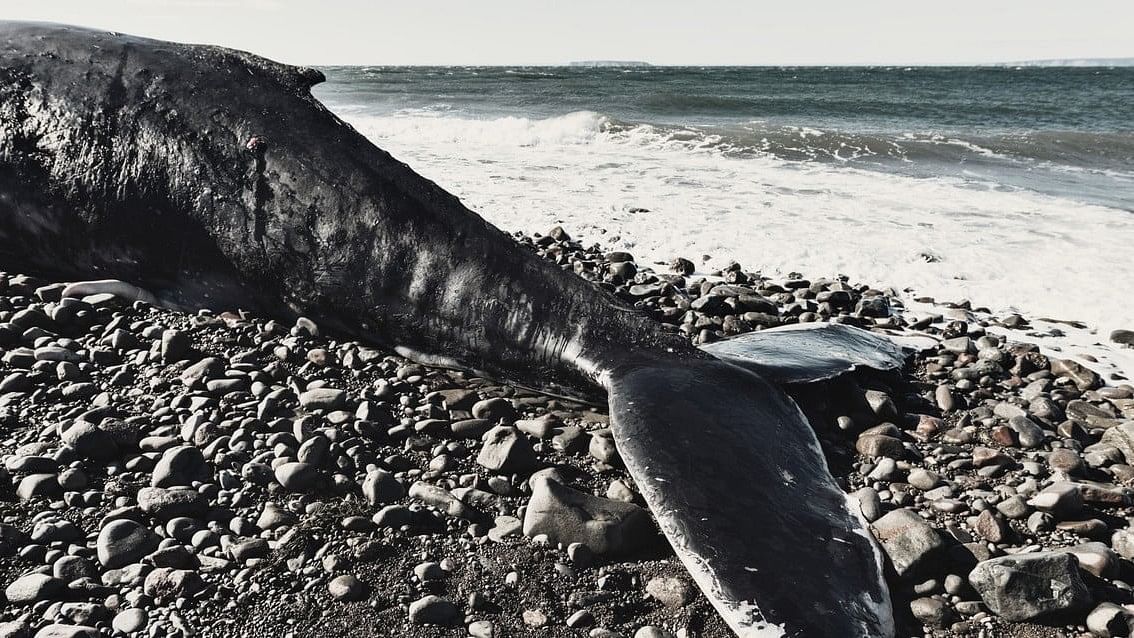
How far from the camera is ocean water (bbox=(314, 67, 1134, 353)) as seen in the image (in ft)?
23.8

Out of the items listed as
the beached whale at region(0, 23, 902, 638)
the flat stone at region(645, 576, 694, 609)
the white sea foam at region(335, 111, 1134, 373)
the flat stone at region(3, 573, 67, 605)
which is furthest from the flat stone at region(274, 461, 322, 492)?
the white sea foam at region(335, 111, 1134, 373)

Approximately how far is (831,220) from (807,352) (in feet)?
17.7

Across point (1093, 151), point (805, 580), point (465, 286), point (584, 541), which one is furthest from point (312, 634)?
point (1093, 151)

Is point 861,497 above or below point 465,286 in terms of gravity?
below

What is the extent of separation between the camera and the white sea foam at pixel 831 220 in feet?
22.9

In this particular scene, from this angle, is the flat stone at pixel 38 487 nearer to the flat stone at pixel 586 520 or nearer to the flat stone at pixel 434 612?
the flat stone at pixel 434 612

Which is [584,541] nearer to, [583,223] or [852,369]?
[852,369]

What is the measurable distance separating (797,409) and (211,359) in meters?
2.98

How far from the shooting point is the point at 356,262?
4520mm

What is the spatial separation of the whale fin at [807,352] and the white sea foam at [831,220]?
1.82 m

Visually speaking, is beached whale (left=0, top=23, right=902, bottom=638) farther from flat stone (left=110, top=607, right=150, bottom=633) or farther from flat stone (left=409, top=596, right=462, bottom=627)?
flat stone (left=110, top=607, right=150, bottom=633)

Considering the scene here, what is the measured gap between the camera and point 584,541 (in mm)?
3031

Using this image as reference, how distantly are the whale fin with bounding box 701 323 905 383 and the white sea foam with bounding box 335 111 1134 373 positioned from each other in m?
1.82

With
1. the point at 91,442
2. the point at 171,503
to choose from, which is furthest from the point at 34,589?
the point at 91,442
